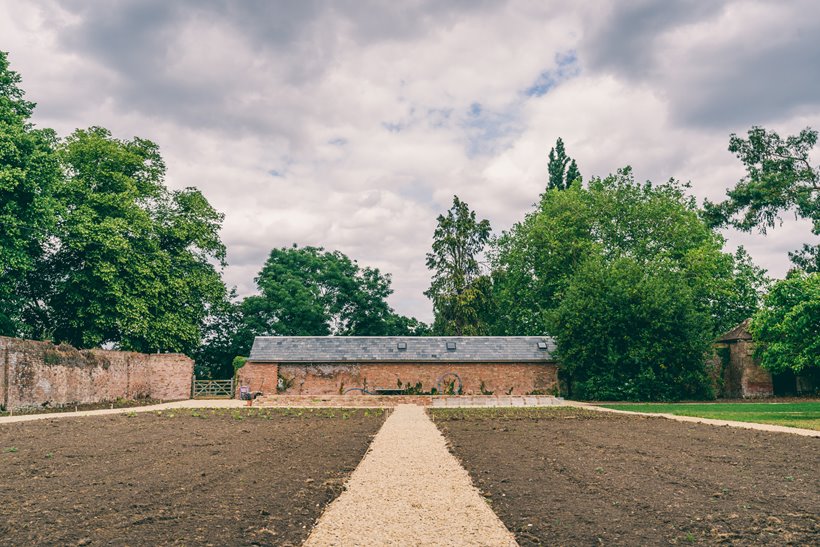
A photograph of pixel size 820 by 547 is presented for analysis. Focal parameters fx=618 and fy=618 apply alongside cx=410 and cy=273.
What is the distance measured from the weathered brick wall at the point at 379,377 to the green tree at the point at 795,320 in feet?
45.7

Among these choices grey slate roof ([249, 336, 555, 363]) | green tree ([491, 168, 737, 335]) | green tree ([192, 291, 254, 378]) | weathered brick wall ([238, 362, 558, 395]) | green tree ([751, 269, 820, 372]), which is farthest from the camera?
green tree ([192, 291, 254, 378])

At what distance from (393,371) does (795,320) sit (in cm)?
1899

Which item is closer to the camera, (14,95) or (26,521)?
(26,521)

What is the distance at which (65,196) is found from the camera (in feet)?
94.8

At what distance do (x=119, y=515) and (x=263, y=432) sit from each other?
860 centimetres

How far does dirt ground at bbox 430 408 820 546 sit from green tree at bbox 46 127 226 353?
2074 cm

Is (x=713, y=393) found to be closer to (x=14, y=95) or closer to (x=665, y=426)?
(x=665, y=426)

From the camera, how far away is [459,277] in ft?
147

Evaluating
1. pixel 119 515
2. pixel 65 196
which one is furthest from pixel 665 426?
pixel 65 196

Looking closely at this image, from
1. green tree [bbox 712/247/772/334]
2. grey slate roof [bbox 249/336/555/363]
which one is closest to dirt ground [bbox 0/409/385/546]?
grey slate roof [bbox 249/336/555/363]

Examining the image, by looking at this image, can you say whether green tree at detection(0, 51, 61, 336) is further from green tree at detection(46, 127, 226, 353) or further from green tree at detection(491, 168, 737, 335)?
green tree at detection(491, 168, 737, 335)

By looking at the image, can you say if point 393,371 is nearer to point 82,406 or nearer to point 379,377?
point 379,377

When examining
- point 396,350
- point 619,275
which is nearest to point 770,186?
point 619,275

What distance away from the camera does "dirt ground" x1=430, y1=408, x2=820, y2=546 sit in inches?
240
